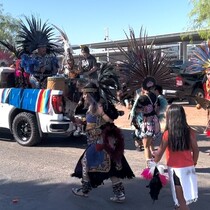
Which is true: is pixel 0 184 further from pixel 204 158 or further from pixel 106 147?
pixel 204 158

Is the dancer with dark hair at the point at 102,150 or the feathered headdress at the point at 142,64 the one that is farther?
the feathered headdress at the point at 142,64

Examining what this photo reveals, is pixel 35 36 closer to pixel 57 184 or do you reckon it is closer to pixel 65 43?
pixel 65 43

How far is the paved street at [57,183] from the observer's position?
5.70 metres

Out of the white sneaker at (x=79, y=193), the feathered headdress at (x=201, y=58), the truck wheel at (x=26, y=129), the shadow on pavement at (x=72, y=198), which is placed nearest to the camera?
the shadow on pavement at (x=72, y=198)

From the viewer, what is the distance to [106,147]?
18.4 feet

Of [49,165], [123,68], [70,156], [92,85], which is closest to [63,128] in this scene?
[70,156]

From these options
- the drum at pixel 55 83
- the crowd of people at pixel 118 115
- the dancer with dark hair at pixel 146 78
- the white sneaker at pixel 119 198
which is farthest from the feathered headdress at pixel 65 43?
the white sneaker at pixel 119 198

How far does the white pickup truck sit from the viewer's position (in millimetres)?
8977

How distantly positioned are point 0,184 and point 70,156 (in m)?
2.24

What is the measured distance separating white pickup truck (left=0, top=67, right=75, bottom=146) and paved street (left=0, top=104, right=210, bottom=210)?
1.20 ft

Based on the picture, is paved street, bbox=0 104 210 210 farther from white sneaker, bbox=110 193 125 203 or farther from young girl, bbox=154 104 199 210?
young girl, bbox=154 104 199 210

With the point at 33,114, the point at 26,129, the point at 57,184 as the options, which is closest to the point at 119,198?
the point at 57,184

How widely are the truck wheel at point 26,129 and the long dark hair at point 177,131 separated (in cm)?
517

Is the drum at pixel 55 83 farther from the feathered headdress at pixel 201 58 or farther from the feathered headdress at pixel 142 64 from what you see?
the feathered headdress at pixel 201 58
